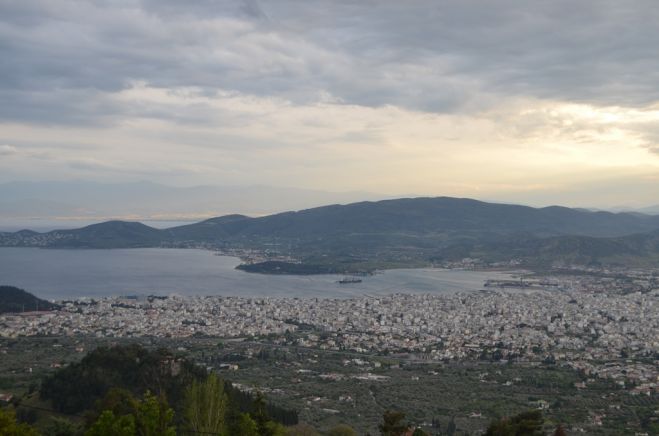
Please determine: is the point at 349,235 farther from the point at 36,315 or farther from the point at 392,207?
the point at 36,315

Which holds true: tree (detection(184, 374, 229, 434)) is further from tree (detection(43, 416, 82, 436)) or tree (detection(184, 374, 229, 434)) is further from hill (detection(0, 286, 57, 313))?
hill (detection(0, 286, 57, 313))

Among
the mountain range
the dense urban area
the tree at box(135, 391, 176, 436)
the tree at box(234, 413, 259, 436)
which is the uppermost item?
the mountain range

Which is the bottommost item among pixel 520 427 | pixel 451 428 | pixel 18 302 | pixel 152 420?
pixel 451 428

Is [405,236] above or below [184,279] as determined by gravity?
above

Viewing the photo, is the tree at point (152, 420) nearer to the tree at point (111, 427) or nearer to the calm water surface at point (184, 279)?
the tree at point (111, 427)

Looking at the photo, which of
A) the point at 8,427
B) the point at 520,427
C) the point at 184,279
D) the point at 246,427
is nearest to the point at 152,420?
the point at 246,427

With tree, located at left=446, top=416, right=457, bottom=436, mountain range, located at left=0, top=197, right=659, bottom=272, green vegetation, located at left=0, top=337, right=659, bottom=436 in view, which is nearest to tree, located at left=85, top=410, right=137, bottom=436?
green vegetation, located at left=0, top=337, right=659, bottom=436

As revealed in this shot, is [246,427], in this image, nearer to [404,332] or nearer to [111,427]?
[111,427]

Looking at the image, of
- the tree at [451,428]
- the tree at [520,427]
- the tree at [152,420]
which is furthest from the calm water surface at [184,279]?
the tree at [152,420]
